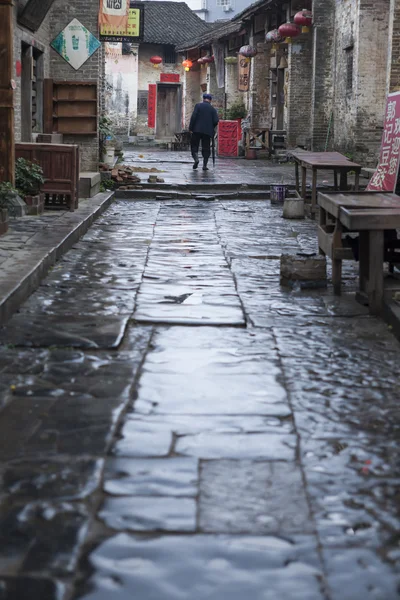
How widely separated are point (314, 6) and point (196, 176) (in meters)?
7.36

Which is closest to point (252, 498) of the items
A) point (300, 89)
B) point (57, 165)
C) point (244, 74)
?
point (57, 165)

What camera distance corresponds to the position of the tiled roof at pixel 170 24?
4075 cm

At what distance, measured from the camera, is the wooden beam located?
898 cm

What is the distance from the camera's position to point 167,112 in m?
41.1

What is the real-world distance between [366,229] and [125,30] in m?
10.4

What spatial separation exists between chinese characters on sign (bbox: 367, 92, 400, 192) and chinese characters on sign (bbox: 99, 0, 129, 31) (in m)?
7.41

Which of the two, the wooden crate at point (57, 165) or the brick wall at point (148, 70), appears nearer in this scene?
the wooden crate at point (57, 165)

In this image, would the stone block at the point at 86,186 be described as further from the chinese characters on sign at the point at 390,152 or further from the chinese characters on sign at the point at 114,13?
the chinese characters on sign at the point at 390,152

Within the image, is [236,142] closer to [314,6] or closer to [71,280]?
[314,6]

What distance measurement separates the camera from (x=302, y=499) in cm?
308

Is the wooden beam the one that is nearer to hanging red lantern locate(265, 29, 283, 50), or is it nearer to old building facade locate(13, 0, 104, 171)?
old building facade locate(13, 0, 104, 171)

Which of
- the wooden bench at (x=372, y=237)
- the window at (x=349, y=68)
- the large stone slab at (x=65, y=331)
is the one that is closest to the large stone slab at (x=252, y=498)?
the large stone slab at (x=65, y=331)

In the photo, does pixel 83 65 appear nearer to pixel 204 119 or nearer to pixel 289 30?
pixel 204 119

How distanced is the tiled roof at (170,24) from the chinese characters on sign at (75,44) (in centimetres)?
2594
